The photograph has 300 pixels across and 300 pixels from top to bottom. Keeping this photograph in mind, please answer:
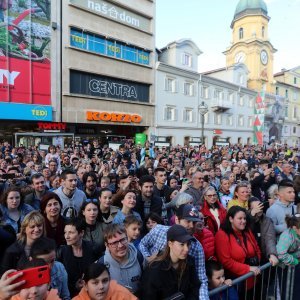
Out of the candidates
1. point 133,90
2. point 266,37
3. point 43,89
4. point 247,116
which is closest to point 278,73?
point 266,37

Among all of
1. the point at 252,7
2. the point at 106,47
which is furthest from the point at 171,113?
the point at 252,7

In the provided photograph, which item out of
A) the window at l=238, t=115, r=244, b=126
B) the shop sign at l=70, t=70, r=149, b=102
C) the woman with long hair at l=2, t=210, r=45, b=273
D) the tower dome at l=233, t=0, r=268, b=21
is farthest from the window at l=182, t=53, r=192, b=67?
the woman with long hair at l=2, t=210, r=45, b=273

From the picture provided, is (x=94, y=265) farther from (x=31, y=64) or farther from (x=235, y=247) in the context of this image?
(x=31, y=64)

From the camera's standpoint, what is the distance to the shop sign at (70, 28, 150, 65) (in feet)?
76.9

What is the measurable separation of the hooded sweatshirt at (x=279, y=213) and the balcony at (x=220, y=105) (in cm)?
3182

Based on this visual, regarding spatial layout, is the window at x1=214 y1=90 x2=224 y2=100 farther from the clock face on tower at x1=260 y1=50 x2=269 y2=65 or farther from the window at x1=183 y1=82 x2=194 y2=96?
the clock face on tower at x1=260 y1=50 x2=269 y2=65

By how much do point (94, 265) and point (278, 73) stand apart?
57.1 meters

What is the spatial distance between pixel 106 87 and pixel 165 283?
24468 mm

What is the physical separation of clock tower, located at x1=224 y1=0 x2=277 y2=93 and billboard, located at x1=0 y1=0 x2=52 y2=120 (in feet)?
105

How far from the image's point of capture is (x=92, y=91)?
2461cm

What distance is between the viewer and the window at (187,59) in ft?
106

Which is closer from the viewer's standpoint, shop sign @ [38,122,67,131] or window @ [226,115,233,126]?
shop sign @ [38,122,67,131]

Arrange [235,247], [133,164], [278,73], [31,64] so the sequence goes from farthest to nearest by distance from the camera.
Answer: [278,73] < [31,64] < [133,164] < [235,247]

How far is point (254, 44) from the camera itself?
4241 cm
